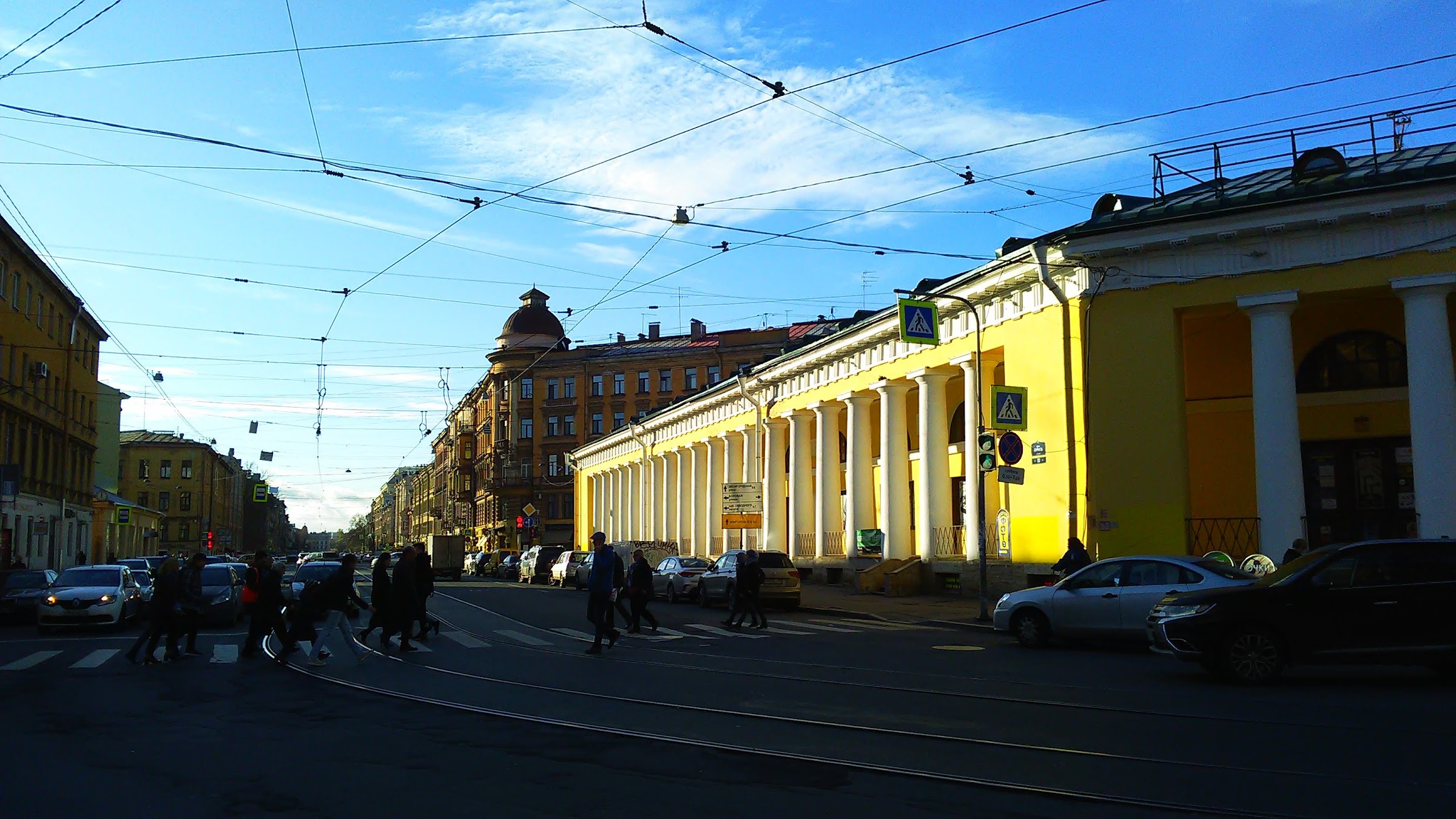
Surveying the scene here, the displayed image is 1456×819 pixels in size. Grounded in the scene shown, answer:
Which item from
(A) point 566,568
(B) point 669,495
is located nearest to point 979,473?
(A) point 566,568

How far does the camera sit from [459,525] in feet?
380

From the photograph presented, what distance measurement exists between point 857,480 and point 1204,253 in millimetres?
15378

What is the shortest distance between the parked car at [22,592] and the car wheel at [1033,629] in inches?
A: 878

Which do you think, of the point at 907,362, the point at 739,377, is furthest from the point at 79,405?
the point at 907,362

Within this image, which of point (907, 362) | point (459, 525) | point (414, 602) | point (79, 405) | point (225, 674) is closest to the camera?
point (225, 674)

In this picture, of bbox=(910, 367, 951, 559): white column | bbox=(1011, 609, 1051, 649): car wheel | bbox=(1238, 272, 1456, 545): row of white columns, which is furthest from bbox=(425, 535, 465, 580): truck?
bbox=(1011, 609, 1051, 649): car wheel

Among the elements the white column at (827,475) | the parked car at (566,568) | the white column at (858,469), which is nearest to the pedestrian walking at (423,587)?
the white column at (858,469)

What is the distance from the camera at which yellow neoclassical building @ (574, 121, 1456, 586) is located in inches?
894

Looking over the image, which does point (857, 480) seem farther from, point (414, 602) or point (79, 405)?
point (79, 405)

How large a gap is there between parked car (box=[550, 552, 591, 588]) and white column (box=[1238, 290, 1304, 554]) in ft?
89.0

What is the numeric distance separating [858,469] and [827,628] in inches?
559

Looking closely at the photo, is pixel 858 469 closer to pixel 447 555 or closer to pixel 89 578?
pixel 89 578

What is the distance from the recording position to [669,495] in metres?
59.4

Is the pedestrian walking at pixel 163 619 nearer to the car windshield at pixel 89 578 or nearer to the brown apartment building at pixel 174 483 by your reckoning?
the car windshield at pixel 89 578
